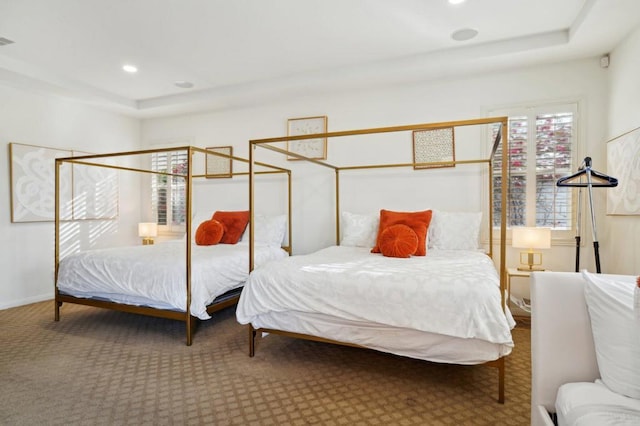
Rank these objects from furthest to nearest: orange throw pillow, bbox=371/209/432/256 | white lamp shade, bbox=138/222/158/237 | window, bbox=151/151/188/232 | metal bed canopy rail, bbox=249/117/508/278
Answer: window, bbox=151/151/188/232
white lamp shade, bbox=138/222/158/237
orange throw pillow, bbox=371/209/432/256
metal bed canopy rail, bbox=249/117/508/278

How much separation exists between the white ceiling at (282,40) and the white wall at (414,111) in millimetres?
174

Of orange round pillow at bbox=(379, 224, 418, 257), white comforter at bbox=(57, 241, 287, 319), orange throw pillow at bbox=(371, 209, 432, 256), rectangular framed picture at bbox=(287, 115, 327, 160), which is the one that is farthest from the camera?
rectangular framed picture at bbox=(287, 115, 327, 160)

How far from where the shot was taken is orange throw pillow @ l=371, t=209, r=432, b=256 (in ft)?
9.96

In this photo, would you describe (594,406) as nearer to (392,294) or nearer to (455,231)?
(392,294)

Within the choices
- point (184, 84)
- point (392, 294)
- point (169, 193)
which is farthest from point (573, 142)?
point (169, 193)

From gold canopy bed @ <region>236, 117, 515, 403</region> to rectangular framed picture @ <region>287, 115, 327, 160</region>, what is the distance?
1.75m

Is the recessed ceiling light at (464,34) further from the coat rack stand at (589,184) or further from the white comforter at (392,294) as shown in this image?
the white comforter at (392,294)

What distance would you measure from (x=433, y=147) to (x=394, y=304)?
2.32 m

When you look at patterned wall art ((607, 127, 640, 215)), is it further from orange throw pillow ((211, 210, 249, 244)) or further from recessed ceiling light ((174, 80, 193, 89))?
recessed ceiling light ((174, 80, 193, 89))

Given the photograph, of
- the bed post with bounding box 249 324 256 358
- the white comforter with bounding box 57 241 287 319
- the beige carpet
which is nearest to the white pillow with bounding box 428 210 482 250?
the beige carpet

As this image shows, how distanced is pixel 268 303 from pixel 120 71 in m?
3.12

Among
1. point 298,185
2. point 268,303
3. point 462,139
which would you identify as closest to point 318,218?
point 298,185

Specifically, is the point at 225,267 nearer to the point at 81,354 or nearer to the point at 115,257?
A: the point at 115,257

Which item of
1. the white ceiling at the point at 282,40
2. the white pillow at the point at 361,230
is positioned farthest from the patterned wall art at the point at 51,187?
the white pillow at the point at 361,230
